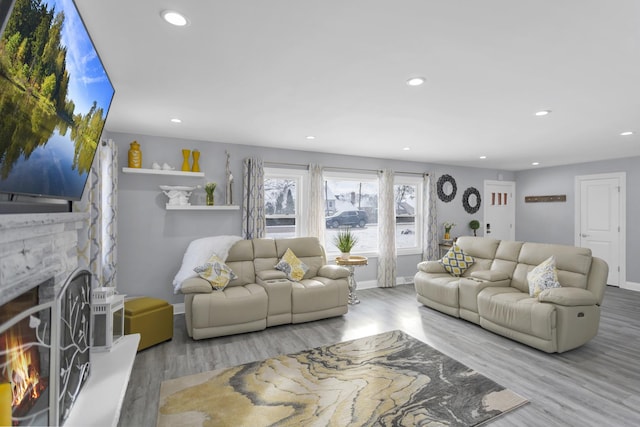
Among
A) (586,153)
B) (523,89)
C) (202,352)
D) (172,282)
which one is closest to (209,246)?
(172,282)

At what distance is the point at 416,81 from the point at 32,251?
2.64 meters

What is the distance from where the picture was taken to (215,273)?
3.74 meters

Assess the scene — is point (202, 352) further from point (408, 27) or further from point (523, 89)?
point (523, 89)

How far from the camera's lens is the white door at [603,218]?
5930mm

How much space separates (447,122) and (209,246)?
11.0ft

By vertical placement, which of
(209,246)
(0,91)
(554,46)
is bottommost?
(209,246)

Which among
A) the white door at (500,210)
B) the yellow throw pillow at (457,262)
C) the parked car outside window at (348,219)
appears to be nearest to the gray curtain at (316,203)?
the parked car outside window at (348,219)

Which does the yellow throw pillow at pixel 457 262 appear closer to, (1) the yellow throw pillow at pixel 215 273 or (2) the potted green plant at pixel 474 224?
(2) the potted green plant at pixel 474 224

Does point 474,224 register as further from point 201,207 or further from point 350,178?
point 201,207

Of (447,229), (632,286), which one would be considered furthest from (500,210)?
(632,286)

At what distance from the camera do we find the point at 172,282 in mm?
4285

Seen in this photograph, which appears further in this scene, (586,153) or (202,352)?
(586,153)

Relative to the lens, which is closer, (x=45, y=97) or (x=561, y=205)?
(x=45, y=97)

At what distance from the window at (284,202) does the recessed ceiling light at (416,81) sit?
9.47 feet
